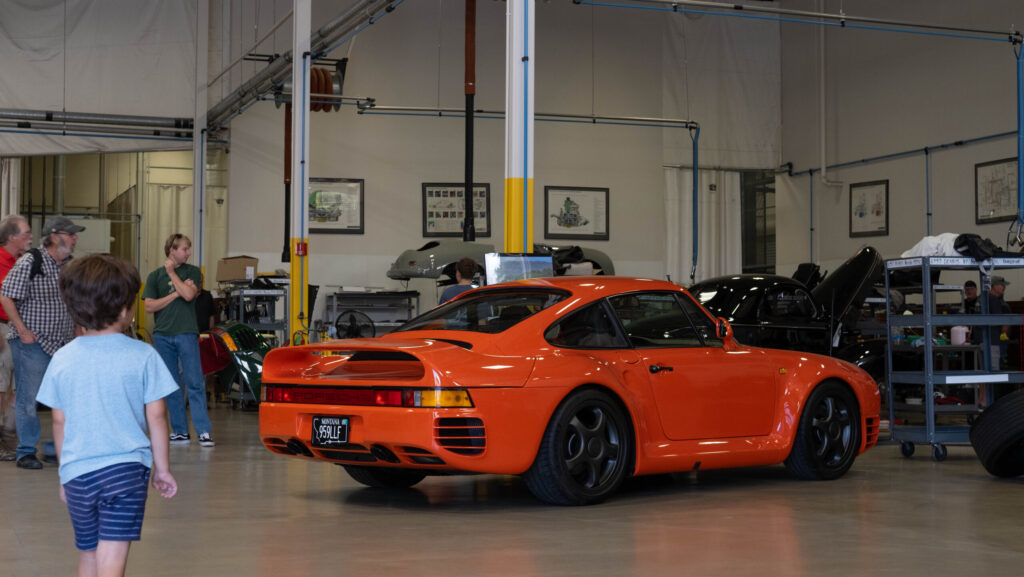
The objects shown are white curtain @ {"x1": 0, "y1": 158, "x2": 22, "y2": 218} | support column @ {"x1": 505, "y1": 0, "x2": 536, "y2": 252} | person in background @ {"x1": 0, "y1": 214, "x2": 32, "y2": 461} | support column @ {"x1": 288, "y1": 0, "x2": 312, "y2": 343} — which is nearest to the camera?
person in background @ {"x1": 0, "y1": 214, "x2": 32, "y2": 461}

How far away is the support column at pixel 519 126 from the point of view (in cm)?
823

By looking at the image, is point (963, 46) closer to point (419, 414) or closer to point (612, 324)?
point (612, 324)

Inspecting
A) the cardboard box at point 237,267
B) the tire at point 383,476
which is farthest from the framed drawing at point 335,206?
the tire at point 383,476

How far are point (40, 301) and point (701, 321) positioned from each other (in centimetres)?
421

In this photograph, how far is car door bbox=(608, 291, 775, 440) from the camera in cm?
592

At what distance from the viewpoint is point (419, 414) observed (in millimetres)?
5133

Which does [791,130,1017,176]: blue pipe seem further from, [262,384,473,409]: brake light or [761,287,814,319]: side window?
[262,384,473,409]: brake light

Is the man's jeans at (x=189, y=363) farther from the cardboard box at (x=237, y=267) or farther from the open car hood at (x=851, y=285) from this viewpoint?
the cardboard box at (x=237, y=267)

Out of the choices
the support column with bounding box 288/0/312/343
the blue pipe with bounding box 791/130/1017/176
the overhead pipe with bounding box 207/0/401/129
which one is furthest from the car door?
the blue pipe with bounding box 791/130/1017/176

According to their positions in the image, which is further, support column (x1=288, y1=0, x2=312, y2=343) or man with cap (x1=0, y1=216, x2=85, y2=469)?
support column (x1=288, y1=0, x2=312, y2=343)

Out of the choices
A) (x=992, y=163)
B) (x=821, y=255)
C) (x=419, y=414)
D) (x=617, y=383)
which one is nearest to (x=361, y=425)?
(x=419, y=414)

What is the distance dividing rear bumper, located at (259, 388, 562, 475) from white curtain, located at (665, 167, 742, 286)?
16117mm

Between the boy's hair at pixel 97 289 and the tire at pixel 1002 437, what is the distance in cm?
554

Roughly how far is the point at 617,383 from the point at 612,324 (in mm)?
414
